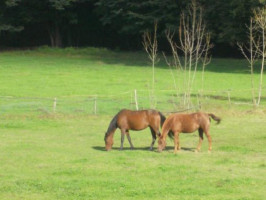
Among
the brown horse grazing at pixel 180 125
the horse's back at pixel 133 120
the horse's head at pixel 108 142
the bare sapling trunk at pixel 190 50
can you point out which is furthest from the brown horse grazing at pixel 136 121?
the bare sapling trunk at pixel 190 50

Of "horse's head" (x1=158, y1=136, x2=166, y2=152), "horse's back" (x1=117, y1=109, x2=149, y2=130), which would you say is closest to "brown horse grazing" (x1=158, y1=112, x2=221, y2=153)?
"horse's head" (x1=158, y1=136, x2=166, y2=152)

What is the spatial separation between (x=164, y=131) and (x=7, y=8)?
1792 inches

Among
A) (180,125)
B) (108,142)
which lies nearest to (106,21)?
(108,142)

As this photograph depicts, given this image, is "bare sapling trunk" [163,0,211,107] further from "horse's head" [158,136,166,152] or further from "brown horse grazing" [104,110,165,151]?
"horse's head" [158,136,166,152]

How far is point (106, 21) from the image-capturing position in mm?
59906

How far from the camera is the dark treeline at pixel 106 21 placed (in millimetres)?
51453

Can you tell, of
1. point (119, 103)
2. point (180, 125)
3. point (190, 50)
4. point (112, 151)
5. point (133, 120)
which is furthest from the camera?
point (119, 103)

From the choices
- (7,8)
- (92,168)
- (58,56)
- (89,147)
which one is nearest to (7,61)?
(58,56)

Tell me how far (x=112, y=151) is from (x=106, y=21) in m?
42.6

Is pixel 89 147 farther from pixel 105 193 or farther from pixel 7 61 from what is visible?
pixel 7 61

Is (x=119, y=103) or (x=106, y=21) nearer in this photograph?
(x=119, y=103)

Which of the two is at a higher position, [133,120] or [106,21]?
[106,21]

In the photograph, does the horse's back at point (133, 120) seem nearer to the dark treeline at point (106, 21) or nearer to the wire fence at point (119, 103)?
the wire fence at point (119, 103)

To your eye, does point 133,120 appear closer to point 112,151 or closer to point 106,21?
point 112,151
